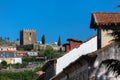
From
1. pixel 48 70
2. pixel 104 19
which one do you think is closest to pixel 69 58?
pixel 48 70

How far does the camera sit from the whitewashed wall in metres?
38.3

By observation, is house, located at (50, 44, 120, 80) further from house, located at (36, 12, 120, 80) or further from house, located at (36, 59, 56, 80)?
house, located at (36, 59, 56, 80)

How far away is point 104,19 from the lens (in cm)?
3288

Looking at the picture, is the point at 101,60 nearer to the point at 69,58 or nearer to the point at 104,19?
the point at 104,19

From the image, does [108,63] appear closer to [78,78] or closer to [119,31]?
[119,31]

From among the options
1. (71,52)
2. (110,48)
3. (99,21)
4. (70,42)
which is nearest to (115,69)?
(110,48)

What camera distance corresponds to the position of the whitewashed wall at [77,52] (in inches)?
1510

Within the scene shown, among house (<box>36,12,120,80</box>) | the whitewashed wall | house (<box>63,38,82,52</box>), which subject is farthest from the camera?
house (<box>63,38,82,52</box>)

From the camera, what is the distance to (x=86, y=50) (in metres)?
39.8

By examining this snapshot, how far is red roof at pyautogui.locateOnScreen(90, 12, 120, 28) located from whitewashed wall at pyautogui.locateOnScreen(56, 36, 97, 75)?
11.4ft

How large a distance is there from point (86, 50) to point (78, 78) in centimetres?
634

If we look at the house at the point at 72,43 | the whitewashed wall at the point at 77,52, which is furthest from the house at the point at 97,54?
the house at the point at 72,43

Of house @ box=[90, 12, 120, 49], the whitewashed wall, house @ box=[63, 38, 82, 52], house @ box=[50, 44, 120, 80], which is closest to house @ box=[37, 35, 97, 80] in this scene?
the whitewashed wall

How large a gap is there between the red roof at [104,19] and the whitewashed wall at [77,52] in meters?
3.48
